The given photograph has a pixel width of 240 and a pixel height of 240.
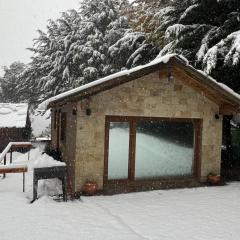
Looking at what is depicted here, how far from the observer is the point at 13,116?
2164 cm

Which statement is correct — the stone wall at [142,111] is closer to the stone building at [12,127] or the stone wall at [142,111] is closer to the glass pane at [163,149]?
the glass pane at [163,149]

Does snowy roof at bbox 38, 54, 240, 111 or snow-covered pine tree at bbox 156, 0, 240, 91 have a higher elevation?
snow-covered pine tree at bbox 156, 0, 240, 91

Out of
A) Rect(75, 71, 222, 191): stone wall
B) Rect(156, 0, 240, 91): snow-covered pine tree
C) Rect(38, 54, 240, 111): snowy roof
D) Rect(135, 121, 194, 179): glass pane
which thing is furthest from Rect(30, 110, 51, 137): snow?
Rect(38, 54, 240, 111): snowy roof

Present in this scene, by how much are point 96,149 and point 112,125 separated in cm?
91

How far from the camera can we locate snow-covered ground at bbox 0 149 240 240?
22.6 feet

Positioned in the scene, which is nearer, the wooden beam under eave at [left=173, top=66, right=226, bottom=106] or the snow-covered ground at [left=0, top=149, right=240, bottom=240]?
the snow-covered ground at [left=0, top=149, right=240, bottom=240]

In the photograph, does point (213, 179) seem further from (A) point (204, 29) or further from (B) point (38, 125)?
(B) point (38, 125)

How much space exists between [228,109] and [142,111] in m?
3.00

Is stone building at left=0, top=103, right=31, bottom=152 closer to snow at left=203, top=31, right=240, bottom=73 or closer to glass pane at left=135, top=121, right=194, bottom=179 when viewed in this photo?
glass pane at left=135, top=121, right=194, bottom=179

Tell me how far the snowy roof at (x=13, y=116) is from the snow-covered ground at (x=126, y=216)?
10.6m

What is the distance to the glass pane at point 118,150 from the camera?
417 inches

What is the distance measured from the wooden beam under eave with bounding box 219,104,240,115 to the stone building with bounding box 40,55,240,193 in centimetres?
5

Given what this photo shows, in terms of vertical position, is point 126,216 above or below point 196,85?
below

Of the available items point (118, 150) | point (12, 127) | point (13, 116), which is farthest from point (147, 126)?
point (13, 116)
